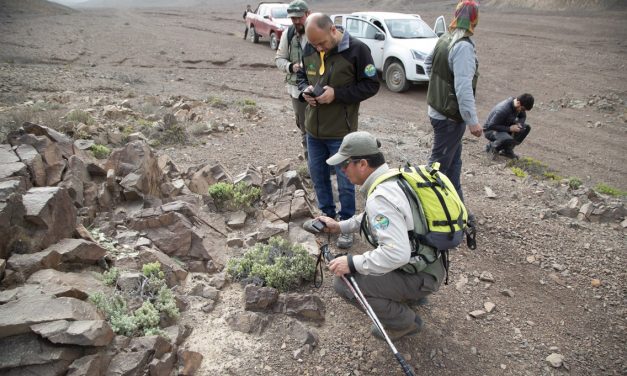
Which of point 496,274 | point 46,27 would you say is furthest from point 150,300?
point 46,27

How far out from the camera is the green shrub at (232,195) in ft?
16.8

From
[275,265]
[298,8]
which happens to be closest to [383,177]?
[275,265]

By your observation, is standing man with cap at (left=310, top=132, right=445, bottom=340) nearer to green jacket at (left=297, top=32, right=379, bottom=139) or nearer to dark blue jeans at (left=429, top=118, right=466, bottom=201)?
green jacket at (left=297, top=32, right=379, bottom=139)

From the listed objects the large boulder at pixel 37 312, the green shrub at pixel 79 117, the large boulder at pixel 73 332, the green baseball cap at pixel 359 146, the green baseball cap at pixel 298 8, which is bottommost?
the large boulder at pixel 73 332

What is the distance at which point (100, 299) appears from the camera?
3152 millimetres

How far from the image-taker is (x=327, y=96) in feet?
13.3

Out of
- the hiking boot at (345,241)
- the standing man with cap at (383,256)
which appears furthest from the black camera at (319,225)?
the hiking boot at (345,241)

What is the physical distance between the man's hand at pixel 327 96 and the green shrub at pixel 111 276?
2.32m

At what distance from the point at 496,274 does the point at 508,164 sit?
12.3ft

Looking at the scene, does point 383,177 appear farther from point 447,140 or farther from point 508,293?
point 508,293

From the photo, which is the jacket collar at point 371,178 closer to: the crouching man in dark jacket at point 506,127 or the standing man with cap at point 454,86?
the standing man with cap at point 454,86

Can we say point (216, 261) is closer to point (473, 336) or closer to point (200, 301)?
point (200, 301)

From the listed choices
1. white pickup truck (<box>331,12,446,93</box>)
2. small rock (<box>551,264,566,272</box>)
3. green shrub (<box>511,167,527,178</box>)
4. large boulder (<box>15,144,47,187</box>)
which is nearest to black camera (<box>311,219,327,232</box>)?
small rock (<box>551,264,566,272</box>)

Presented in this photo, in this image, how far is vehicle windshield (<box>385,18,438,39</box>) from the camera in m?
11.8
